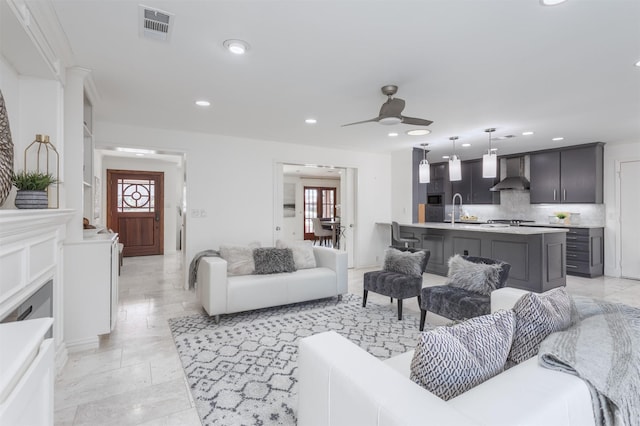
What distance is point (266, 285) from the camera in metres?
3.59

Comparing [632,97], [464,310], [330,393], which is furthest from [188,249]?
[632,97]

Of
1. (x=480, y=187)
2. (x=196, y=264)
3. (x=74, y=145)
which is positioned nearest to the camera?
(x=74, y=145)

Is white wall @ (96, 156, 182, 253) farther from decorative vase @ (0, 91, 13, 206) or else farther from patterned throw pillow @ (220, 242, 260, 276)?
decorative vase @ (0, 91, 13, 206)

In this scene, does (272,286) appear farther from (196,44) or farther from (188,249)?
(196,44)

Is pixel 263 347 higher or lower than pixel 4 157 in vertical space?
lower

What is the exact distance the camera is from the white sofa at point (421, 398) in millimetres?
875

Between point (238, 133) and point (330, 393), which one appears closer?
point (330, 393)

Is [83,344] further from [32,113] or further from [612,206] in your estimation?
[612,206]

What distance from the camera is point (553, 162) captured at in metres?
6.14

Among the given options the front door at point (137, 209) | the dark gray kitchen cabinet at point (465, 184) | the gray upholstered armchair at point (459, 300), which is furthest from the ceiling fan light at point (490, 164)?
the front door at point (137, 209)

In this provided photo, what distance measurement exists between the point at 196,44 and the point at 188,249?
3155 millimetres

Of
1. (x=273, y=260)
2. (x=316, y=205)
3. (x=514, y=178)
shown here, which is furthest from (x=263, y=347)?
(x=316, y=205)

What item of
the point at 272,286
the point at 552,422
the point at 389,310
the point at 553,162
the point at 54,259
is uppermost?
the point at 553,162

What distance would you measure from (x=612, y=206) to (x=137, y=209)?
9984mm
